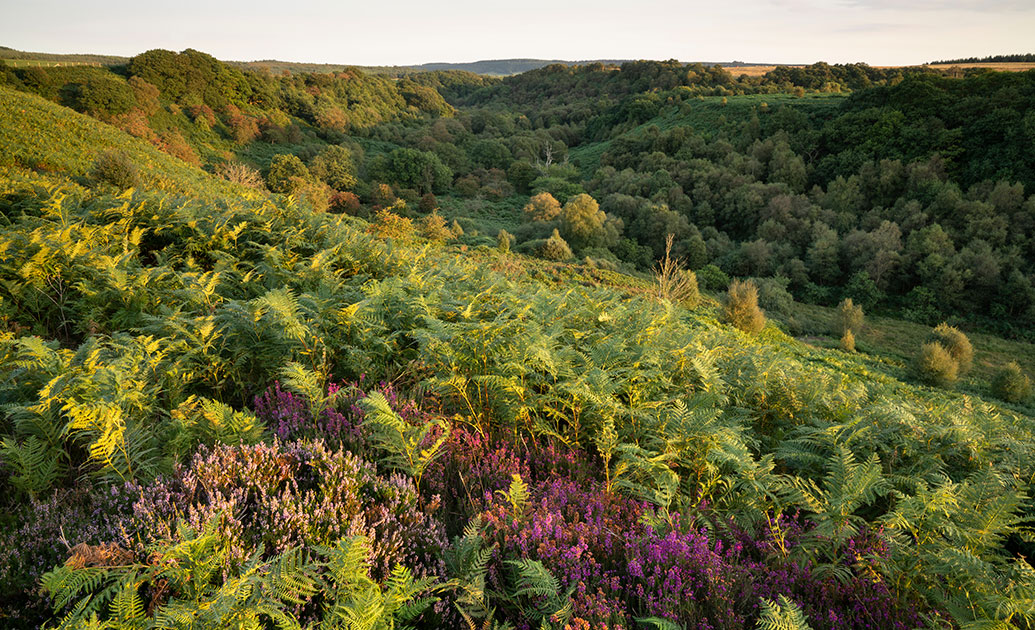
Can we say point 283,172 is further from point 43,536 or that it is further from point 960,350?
point 960,350

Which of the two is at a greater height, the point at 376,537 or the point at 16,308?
the point at 16,308

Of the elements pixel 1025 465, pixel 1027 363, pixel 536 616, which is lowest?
pixel 1027 363

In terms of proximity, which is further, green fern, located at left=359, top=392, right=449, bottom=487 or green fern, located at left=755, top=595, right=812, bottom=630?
green fern, located at left=359, top=392, right=449, bottom=487

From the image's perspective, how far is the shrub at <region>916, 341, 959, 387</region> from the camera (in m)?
24.1

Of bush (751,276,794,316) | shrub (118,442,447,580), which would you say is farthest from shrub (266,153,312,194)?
shrub (118,442,447,580)

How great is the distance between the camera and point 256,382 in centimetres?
399

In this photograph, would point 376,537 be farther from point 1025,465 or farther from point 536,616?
point 1025,465

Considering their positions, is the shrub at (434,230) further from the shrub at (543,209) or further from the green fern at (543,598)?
the green fern at (543,598)

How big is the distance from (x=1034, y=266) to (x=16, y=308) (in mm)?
61082

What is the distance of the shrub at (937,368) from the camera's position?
79.2ft

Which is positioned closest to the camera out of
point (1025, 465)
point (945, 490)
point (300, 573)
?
point (300, 573)

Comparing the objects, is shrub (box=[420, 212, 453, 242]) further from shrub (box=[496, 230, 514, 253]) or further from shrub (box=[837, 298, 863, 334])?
shrub (box=[837, 298, 863, 334])

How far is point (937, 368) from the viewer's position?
24.2 metres

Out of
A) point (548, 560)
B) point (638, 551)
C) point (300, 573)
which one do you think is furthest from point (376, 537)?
point (638, 551)
